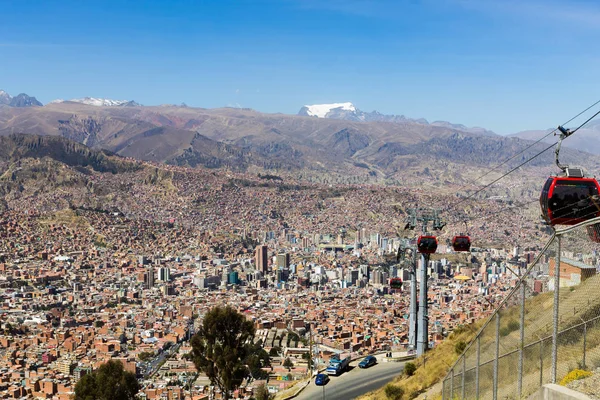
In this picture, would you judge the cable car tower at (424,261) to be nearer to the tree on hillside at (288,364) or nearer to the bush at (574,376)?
the bush at (574,376)

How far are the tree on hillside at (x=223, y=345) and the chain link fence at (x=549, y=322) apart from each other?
1156 centimetres

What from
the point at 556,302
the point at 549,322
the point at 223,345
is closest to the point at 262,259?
the point at 223,345

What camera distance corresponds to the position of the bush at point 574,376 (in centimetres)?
534

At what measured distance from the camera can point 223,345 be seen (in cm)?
1797

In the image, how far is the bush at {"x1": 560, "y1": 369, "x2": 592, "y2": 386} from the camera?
534 cm

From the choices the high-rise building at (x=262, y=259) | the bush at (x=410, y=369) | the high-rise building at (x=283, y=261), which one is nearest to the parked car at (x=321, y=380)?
Result: the bush at (x=410, y=369)

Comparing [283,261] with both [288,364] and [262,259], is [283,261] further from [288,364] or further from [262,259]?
[288,364]

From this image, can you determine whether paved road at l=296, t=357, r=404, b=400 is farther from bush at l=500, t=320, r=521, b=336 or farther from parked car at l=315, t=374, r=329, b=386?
bush at l=500, t=320, r=521, b=336

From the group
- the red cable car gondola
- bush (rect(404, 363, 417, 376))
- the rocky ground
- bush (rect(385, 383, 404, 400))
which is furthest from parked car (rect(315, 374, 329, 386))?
the rocky ground

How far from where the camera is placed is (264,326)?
53188 mm

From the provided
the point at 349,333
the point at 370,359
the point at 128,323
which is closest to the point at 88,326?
the point at 128,323

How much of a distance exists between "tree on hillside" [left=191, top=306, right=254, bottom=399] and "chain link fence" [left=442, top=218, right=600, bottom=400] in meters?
11.6

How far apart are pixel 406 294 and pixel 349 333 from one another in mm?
31150

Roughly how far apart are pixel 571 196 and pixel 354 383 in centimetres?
993
